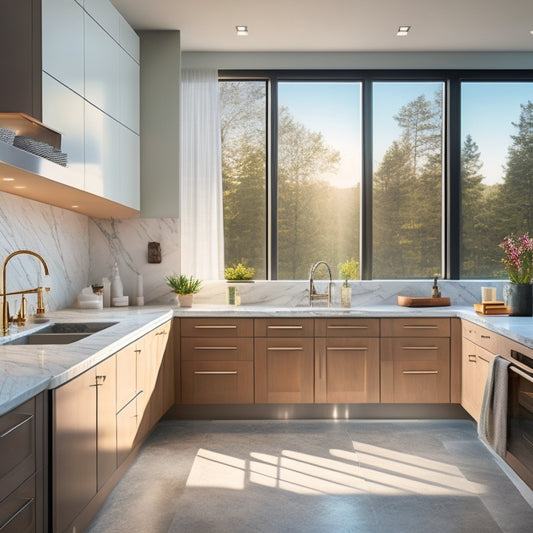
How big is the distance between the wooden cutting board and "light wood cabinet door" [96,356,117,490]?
8.15 ft

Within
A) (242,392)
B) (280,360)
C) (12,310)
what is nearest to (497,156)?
(280,360)

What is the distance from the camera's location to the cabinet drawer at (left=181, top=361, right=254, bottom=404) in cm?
397

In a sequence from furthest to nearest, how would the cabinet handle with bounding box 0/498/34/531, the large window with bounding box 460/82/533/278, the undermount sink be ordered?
the large window with bounding box 460/82/533/278 → the undermount sink → the cabinet handle with bounding box 0/498/34/531

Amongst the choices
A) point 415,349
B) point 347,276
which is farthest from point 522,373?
point 347,276

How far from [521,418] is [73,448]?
2.06 meters

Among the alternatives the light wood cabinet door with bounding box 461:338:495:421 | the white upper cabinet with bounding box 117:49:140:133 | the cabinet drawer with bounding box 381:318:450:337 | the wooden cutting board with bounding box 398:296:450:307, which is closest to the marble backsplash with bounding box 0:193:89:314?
the white upper cabinet with bounding box 117:49:140:133

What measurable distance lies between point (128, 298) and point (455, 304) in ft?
8.81

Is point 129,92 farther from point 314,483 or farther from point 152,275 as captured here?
point 314,483

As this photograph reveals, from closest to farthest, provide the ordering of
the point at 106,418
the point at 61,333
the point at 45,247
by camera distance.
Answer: the point at 106,418, the point at 61,333, the point at 45,247

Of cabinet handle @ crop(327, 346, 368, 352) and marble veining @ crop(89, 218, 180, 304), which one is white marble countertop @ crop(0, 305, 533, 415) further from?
marble veining @ crop(89, 218, 180, 304)

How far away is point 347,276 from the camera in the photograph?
4434mm

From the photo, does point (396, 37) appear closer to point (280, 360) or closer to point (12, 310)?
point (280, 360)

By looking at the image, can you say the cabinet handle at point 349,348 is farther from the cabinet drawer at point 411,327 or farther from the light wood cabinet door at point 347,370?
the cabinet drawer at point 411,327

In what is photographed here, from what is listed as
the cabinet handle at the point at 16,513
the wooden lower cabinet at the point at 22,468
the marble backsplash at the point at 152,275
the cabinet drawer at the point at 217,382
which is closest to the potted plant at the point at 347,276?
the marble backsplash at the point at 152,275
